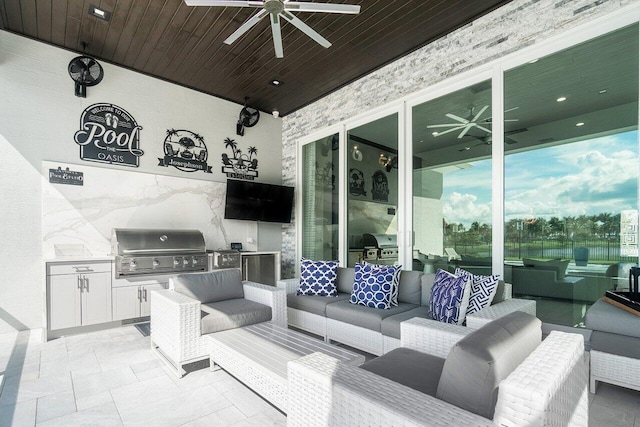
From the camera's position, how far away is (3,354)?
10.3ft

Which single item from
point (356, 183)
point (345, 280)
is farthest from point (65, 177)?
point (356, 183)

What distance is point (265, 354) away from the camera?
2.21m

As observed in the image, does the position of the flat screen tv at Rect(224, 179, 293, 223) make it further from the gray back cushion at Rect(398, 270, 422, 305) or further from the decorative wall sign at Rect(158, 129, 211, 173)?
the gray back cushion at Rect(398, 270, 422, 305)

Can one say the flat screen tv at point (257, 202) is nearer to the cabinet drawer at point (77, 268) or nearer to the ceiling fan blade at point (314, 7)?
the cabinet drawer at point (77, 268)

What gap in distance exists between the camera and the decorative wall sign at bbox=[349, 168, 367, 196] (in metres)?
5.02

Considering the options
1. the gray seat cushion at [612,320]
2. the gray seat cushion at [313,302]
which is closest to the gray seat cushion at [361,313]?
the gray seat cushion at [313,302]

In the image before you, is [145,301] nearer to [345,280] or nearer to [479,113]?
[345,280]

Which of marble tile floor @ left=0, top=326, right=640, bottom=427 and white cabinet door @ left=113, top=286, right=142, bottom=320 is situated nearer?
marble tile floor @ left=0, top=326, right=640, bottom=427

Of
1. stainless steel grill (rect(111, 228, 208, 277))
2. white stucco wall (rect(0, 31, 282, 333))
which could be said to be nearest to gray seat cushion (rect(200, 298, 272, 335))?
stainless steel grill (rect(111, 228, 208, 277))

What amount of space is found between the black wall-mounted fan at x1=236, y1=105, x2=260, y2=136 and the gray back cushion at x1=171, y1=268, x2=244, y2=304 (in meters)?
3.12

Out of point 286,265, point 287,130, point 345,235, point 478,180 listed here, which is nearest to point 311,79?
point 287,130

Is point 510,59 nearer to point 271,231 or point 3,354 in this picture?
point 271,231

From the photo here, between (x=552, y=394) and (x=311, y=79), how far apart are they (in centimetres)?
473

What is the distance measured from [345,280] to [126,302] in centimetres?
265
